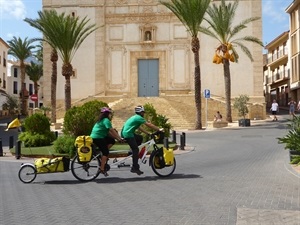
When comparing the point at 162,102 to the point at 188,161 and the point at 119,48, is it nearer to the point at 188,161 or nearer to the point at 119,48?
the point at 119,48

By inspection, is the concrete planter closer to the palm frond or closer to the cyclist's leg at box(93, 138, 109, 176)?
the palm frond

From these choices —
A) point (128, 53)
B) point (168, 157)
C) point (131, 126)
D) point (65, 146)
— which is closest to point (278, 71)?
point (128, 53)

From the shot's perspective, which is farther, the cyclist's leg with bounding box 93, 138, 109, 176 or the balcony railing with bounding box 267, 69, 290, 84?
the balcony railing with bounding box 267, 69, 290, 84

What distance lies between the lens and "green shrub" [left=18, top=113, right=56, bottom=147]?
15.8 m

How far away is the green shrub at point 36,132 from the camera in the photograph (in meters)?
15.8

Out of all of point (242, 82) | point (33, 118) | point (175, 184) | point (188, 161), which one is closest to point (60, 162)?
point (175, 184)

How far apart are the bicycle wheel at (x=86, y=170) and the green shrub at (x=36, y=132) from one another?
816 cm

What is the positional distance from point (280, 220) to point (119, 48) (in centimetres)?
3752

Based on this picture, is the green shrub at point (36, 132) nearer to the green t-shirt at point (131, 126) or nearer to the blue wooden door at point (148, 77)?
the green t-shirt at point (131, 126)

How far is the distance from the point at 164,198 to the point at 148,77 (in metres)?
35.7

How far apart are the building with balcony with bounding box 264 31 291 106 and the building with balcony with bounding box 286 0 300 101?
234 cm

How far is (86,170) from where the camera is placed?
321 inches

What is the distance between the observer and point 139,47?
1634 inches

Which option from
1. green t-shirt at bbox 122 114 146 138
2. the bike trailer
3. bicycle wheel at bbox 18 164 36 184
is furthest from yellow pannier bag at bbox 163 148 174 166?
bicycle wheel at bbox 18 164 36 184
